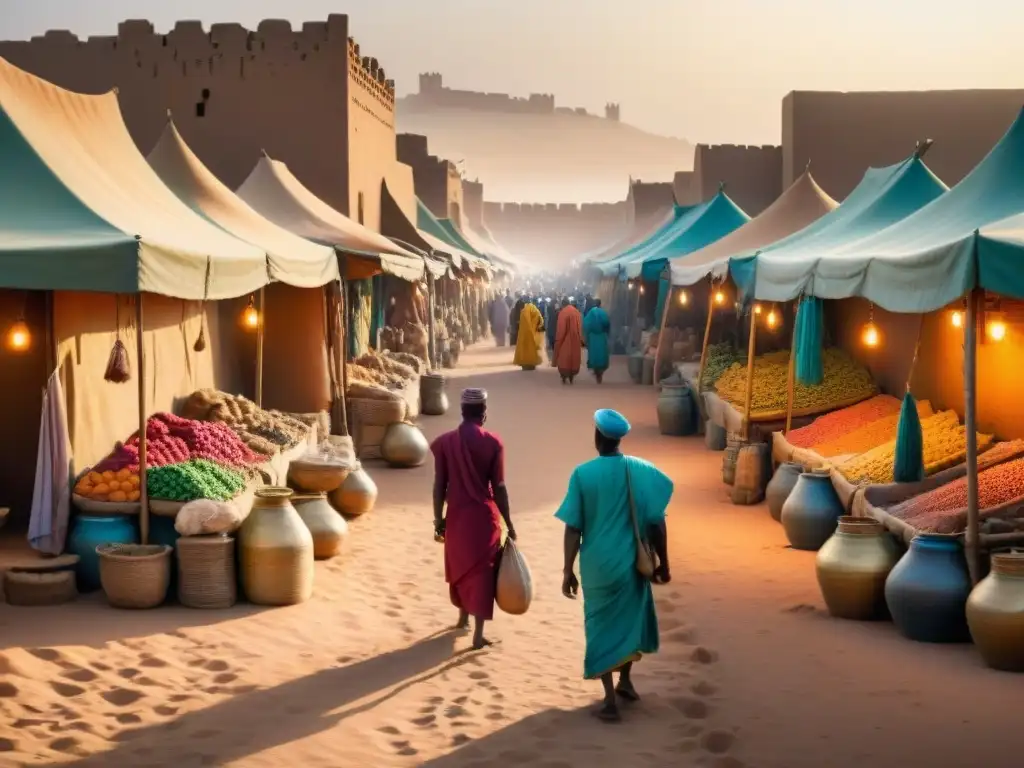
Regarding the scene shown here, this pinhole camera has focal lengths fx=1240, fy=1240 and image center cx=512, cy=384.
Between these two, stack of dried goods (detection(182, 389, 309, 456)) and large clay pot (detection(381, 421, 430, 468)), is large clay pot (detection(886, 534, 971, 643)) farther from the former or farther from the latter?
large clay pot (detection(381, 421, 430, 468))

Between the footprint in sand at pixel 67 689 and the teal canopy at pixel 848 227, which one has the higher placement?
the teal canopy at pixel 848 227

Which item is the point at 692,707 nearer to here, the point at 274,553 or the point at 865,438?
the point at 274,553

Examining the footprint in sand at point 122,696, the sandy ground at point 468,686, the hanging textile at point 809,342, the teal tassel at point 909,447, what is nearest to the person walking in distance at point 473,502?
the sandy ground at point 468,686

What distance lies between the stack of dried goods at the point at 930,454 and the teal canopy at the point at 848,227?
1.39m

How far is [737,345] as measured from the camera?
56.4 feet

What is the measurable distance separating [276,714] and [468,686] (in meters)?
0.97

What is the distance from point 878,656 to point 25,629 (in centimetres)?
443

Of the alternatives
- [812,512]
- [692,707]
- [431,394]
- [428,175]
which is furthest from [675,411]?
[428,175]

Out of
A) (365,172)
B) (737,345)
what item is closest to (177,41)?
(365,172)

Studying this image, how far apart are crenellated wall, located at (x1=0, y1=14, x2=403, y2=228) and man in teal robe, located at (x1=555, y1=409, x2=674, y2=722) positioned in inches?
555

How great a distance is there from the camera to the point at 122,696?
227 inches

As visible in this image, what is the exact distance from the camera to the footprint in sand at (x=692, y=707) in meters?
5.66

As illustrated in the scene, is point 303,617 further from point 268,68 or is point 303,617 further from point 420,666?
point 268,68

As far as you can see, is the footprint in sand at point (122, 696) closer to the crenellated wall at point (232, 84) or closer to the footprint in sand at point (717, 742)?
the footprint in sand at point (717, 742)
